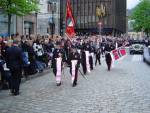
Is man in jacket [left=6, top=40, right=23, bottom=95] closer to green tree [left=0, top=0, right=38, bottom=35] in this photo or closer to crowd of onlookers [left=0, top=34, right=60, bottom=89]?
crowd of onlookers [left=0, top=34, right=60, bottom=89]

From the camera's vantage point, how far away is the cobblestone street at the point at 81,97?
11477 millimetres

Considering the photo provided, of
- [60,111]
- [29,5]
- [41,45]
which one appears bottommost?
[60,111]

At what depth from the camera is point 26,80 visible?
18.8m

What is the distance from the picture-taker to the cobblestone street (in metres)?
11.5

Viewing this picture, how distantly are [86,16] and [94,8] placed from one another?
2.61m

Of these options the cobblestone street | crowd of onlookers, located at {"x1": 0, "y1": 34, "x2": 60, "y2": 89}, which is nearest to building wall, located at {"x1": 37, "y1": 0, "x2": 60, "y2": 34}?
crowd of onlookers, located at {"x1": 0, "y1": 34, "x2": 60, "y2": 89}

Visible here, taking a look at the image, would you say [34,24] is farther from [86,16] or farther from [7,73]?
[86,16]

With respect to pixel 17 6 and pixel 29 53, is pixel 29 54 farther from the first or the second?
pixel 17 6

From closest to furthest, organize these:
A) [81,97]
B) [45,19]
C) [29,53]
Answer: [81,97] < [29,53] < [45,19]

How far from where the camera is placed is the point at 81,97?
13641mm


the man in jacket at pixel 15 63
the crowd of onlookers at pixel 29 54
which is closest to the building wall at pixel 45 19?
the crowd of onlookers at pixel 29 54

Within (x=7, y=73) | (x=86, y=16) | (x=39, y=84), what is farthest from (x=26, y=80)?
(x=86, y=16)

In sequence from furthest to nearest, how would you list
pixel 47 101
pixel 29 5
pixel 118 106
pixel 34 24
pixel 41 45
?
pixel 34 24 < pixel 29 5 < pixel 41 45 < pixel 47 101 < pixel 118 106

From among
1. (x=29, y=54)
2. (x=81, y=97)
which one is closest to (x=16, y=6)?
(x=29, y=54)
